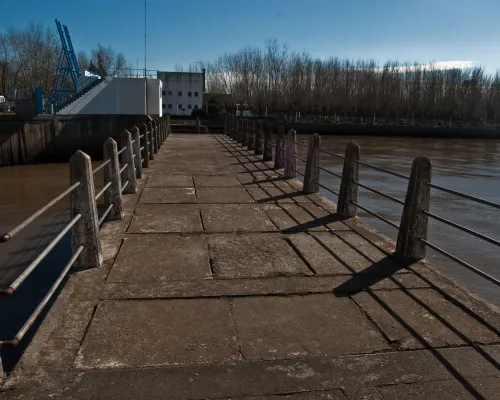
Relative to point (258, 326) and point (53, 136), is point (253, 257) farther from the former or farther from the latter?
point (53, 136)

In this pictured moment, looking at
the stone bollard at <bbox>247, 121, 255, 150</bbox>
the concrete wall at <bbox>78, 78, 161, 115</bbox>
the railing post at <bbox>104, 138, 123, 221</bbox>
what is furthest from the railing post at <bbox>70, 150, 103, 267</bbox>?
the concrete wall at <bbox>78, 78, 161, 115</bbox>

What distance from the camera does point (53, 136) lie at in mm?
31078

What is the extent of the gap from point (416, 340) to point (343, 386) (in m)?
0.94

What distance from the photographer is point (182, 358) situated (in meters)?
3.42

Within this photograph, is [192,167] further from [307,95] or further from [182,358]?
[307,95]

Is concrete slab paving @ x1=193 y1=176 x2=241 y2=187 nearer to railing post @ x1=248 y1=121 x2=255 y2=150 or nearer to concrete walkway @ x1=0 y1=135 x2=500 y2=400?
concrete walkway @ x1=0 y1=135 x2=500 y2=400

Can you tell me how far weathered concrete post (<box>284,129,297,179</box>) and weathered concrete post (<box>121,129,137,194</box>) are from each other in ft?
12.9

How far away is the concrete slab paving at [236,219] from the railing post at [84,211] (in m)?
2.15

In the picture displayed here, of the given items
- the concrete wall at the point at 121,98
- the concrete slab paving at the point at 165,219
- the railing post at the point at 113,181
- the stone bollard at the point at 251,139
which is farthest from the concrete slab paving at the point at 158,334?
the concrete wall at the point at 121,98

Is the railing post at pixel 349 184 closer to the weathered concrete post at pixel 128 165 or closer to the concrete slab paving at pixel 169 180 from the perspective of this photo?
the weathered concrete post at pixel 128 165

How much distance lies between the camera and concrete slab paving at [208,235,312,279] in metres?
5.15

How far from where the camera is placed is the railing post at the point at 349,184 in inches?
300

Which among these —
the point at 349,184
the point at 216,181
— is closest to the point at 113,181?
the point at 349,184

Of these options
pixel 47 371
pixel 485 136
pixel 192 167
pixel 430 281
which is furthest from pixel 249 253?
pixel 485 136
